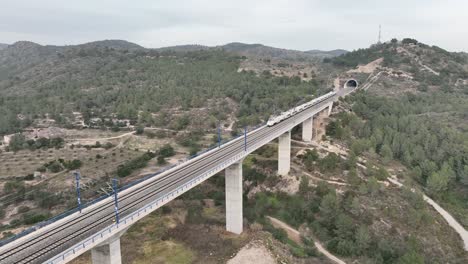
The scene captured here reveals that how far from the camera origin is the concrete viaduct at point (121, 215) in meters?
27.0

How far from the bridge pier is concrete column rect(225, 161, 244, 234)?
20503 mm

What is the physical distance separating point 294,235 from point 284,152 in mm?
16639

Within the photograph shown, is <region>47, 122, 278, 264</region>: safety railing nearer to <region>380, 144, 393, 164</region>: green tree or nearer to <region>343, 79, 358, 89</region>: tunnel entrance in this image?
<region>380, 144, 393, 164</region>: green tree

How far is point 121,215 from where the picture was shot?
31906 mm

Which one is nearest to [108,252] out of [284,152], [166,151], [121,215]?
[121,215]

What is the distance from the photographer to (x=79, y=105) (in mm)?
124688

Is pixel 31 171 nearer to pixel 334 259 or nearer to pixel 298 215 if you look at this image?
pixel 298 215

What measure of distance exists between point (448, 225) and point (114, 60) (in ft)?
548

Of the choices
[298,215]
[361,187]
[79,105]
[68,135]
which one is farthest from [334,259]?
[79,105]

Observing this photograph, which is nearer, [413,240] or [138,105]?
[413,240]

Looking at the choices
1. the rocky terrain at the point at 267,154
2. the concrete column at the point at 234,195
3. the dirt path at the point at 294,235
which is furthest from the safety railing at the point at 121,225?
the dirt path at the point at 294,235

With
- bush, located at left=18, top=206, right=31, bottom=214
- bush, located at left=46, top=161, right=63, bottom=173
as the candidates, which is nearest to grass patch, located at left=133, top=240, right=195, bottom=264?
bush, located at left=18, top=206, right=31, bottom=214

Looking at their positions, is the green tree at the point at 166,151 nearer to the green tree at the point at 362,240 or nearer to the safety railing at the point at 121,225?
the safety railing at the point at 121,225

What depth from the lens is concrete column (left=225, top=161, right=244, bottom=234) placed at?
161 ft
